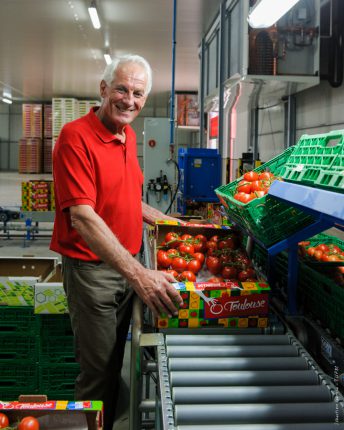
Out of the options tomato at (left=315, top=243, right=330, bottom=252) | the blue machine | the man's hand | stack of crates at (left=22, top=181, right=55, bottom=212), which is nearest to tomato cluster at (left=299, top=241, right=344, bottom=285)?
tomato at (left=315, top=243, right=330, bottom=252)

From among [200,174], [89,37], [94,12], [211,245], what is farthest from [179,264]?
[89,37]

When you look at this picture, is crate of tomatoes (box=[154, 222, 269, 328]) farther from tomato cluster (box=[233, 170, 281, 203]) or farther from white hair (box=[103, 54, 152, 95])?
white hair (box=[103, 54, 152, 95])

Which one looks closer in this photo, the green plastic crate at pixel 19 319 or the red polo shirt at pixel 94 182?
the red polo shirt at pixel 94 182

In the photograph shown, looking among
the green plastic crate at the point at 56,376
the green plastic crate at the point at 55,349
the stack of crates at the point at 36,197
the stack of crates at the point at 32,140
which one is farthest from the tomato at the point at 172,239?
the stack of crates at the point at 32,140

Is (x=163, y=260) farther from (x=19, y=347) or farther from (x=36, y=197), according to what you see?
(x=36, y=197)

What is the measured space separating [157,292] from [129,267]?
0.15 meters

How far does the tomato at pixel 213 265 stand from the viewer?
103 inches

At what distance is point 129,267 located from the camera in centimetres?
199

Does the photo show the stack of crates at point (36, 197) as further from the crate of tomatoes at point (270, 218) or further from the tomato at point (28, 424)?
the tomato at point (28, 424)

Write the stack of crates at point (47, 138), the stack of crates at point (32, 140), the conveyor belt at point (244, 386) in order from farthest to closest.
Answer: the stack of crates at point (47, 138)
the stack of crates at point (32, 140)
the conveyor belt at point (244, 386)

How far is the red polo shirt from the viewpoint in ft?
7.25

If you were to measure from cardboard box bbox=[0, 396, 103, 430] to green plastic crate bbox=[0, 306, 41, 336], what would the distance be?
1673 millimetres

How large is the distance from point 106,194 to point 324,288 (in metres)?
1.05

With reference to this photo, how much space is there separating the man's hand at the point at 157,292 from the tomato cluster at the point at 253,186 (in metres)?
0.65
